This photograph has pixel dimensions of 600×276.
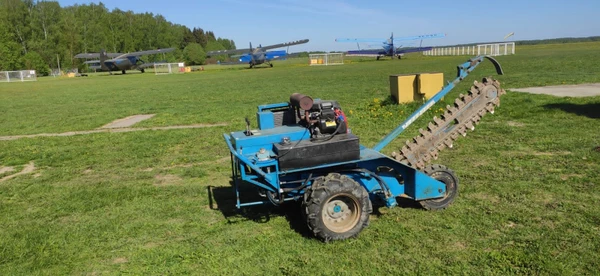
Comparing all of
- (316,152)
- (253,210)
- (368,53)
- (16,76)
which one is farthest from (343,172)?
(368,53)

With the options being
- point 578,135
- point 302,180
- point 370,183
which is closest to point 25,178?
point 302,180

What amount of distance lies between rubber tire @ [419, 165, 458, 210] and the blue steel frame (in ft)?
0.53

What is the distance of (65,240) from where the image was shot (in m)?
5.38

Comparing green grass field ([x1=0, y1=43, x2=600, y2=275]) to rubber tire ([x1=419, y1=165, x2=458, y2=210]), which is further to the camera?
rubber tire ([x1=419, y1=165, x2=458, y2=210])

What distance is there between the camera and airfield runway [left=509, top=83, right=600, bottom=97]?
46.0 ft

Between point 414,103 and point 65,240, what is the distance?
10577 millimetres

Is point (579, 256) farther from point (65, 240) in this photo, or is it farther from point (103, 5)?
point (103, 5)

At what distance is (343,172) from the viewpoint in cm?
518

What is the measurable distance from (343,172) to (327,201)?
55 cm

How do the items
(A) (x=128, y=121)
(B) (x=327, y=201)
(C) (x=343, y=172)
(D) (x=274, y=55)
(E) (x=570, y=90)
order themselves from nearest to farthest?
(B) (x=327, y=201), (C) (x=343, y=172), (E) (x=570, y=90), (A) (x=128, y=121), (D) (x=274, y=55)

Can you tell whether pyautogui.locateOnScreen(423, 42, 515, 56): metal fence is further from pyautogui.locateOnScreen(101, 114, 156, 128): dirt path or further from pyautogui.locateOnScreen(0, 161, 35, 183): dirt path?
pyautogui.locateOnScreen(0, 161, 35, 183): dirt path

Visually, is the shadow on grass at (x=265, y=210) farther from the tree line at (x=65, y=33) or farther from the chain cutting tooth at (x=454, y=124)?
the tree line at (x=65, y=33)

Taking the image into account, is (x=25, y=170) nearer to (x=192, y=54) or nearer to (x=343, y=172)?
(x=343, y=172)

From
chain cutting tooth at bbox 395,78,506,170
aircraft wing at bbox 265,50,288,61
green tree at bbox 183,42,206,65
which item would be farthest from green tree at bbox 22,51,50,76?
chain cutting tooth at bbox 395,78,506,170
